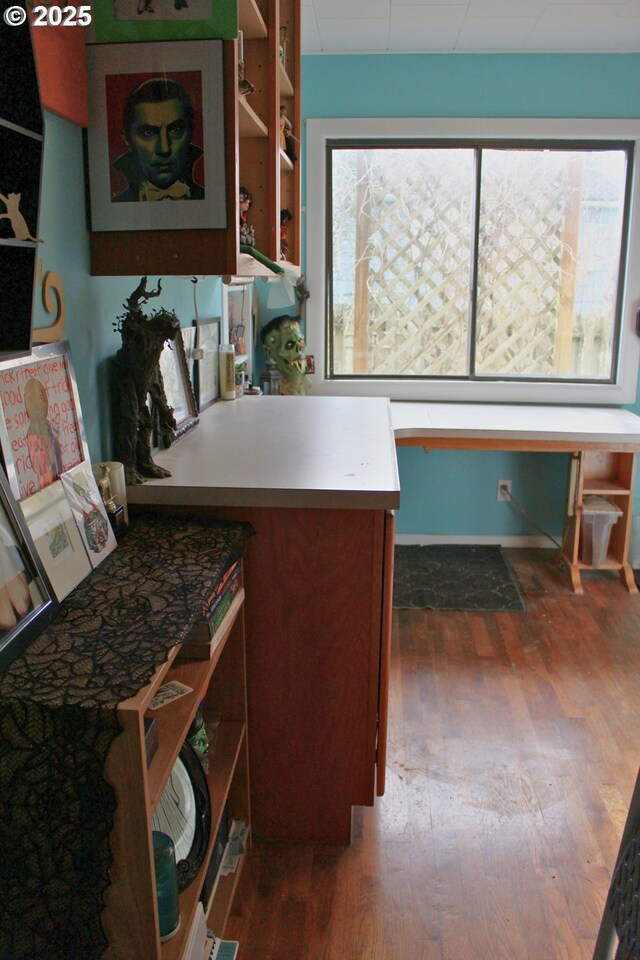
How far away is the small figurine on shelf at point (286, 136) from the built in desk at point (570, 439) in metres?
1.11

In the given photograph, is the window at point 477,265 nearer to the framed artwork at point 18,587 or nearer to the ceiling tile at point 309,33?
the ceiling tile at point 309,33

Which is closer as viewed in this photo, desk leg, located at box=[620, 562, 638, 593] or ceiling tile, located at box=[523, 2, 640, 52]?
ceiling tile, located at box=[523, 2, 640, 52]

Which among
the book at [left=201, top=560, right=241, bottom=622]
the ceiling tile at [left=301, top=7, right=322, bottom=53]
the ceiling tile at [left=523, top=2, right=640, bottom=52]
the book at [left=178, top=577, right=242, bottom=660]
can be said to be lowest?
the book at [left=178, top=577, right=242, bottom=660]

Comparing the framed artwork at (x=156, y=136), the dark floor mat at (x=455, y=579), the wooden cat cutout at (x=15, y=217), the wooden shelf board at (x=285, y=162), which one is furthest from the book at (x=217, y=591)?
the dark floor mat at (x=455, y=579)

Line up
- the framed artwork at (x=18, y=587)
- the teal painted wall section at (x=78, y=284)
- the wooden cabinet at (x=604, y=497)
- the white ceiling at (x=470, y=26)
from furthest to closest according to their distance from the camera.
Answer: the wooden cabinet at (x=604, y=497), the white ceiling at (x=470, y=26), the teal painted wall section at (x=78, y=284), the framed artwork at (x=18, y=587)

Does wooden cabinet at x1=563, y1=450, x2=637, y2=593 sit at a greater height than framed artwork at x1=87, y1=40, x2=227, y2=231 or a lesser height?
lesser

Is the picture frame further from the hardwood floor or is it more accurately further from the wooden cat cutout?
the wooden cat cutout

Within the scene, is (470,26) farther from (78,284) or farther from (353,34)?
(78,284)

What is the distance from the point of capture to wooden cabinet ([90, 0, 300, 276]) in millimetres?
1644

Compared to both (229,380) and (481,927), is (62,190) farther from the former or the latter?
(481,927)

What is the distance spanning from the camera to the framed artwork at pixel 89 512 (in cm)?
139

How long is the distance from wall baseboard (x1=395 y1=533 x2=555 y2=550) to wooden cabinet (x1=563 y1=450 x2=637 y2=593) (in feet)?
0.98

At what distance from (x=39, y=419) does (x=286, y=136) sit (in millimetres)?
1730

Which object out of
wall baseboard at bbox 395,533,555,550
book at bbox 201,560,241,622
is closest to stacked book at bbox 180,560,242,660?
book at bbox 201,560,241,622
